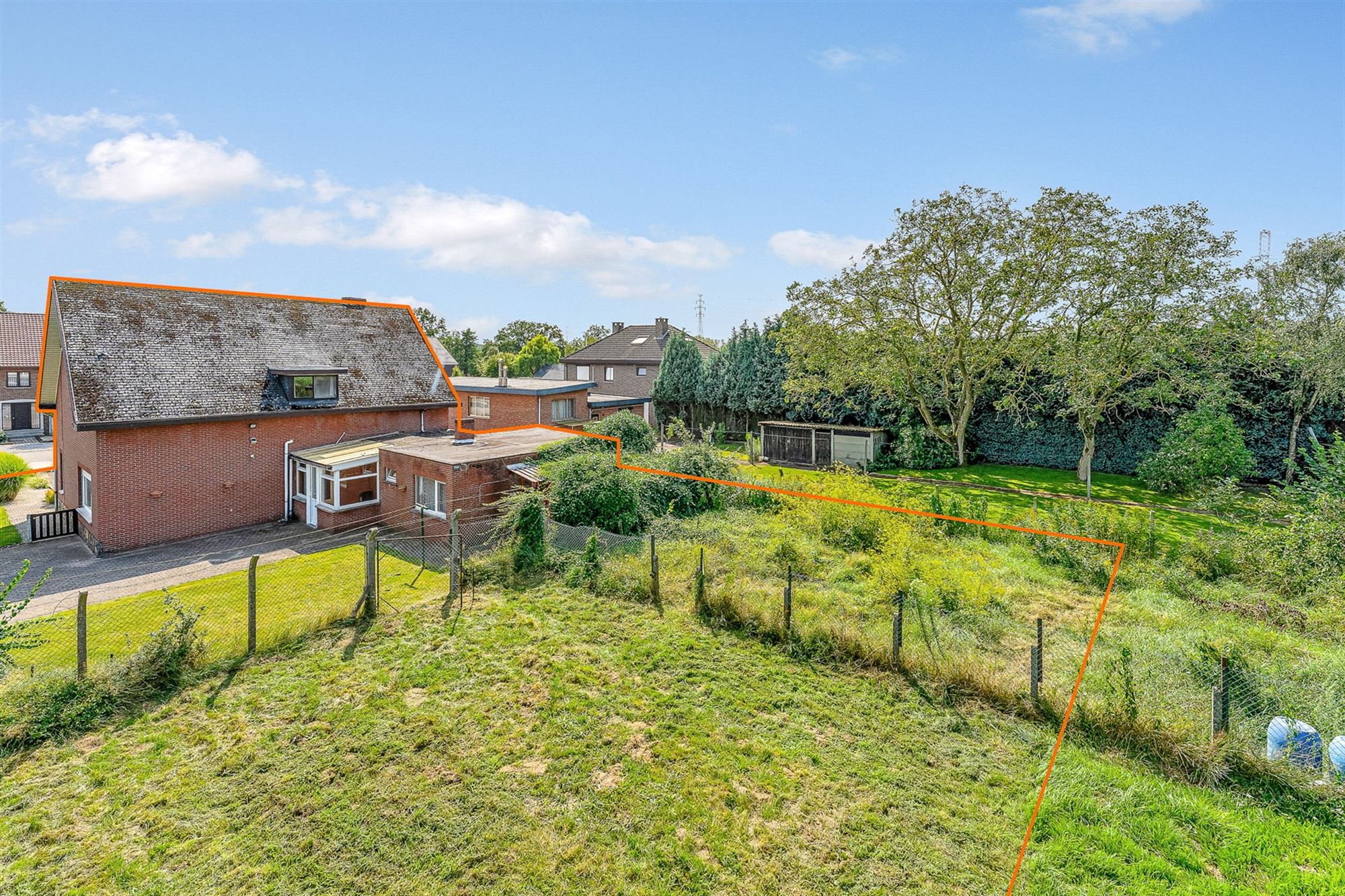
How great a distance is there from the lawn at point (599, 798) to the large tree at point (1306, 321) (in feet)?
54.9

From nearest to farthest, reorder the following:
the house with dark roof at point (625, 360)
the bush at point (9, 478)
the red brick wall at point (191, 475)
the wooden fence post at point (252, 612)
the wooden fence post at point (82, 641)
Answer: the wooden fence post at point (82, 641), the wooden fence post at point (252, 612), the red brick wall at point (191, 475), the bush at point (9, 478), the house with dark roof at point (625, 360)

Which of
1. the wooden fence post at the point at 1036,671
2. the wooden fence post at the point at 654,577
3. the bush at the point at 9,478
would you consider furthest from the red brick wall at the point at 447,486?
the bush at the point at 9,478

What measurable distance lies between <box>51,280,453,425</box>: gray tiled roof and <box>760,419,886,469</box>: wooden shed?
13618 mm

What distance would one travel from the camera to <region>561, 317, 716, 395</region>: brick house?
137ft

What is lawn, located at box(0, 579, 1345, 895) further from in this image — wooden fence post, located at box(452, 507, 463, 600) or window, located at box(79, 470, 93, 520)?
window, located at box(79, 470, 93, 520)

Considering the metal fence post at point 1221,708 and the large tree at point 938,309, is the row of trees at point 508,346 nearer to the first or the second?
the large tree at point 938,309

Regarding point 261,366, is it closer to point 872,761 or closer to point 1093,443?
point 872,761

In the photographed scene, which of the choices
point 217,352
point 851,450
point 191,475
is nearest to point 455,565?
point 191,475

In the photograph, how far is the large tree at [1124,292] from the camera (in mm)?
18812

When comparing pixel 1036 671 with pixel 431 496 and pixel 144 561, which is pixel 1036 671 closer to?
pixel 431 496

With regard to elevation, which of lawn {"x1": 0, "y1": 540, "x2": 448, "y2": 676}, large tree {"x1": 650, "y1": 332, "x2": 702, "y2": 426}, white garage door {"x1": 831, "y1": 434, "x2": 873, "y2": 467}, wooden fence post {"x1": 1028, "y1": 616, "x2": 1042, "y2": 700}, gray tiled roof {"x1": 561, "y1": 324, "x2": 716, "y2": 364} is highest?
gray tiled roof {"x1": 561, "y1": 324, "x2": 716, "y2": 364}

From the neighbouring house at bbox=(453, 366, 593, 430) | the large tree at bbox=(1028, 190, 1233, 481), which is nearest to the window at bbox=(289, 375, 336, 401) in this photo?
the neighbouring house at bbox=(453, 366, 593, 430)

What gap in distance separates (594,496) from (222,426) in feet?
36.0

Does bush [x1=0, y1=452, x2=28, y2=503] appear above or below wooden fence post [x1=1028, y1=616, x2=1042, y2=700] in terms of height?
above
